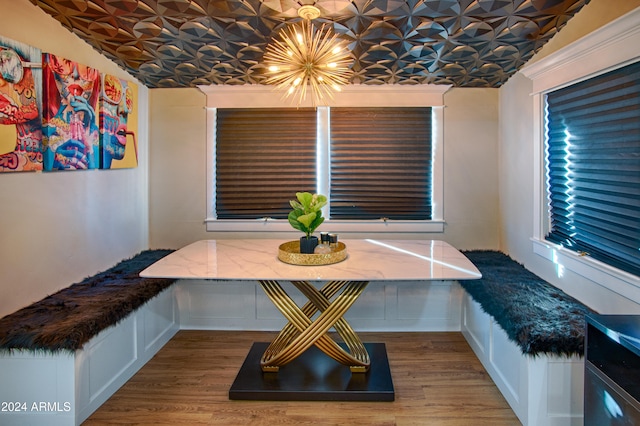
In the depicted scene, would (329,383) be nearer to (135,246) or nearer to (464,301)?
(464,301)

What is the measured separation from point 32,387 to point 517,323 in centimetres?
268

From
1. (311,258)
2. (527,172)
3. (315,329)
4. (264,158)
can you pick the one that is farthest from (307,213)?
(527,172)

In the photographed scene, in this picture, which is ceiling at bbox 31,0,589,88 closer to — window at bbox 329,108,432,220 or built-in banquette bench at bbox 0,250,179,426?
window at bbox 329,108,432,220

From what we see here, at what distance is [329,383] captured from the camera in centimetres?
261

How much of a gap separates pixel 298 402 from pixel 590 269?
6.45 feet

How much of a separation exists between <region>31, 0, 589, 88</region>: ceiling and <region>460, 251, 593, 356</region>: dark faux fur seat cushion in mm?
1721

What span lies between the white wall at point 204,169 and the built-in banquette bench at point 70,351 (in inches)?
47.0

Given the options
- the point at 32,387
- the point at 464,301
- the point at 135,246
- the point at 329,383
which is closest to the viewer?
the point at 32,387

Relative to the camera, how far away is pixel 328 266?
2531mm

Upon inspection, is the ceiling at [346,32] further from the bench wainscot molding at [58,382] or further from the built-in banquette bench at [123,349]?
the bench wainscot molding at [58,382]

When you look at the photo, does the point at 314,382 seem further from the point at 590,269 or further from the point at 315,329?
the point at 590,269

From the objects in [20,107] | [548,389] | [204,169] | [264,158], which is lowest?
[548,389]

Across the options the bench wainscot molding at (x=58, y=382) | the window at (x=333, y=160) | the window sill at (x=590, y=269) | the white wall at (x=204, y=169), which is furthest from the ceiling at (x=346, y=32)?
the bench wainscot molding at (x=58, y=382)

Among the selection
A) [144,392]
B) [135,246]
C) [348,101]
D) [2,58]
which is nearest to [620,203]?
[348,101]
